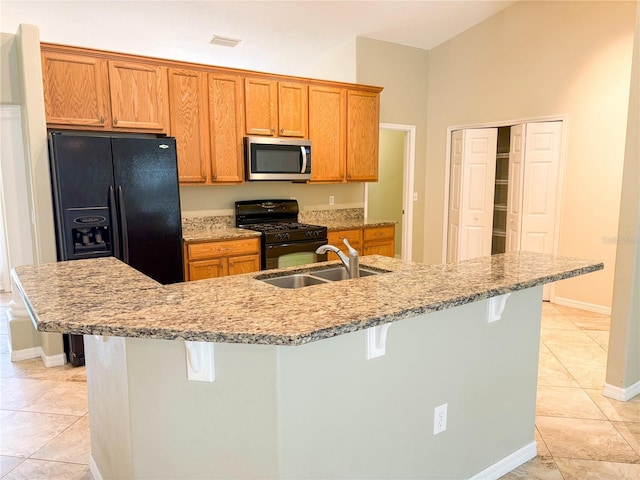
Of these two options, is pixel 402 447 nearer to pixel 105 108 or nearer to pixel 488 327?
pixel 488 327

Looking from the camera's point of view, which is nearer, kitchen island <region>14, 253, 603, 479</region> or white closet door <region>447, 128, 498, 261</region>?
kitchen island <region>14, 253, 603, 479</region>

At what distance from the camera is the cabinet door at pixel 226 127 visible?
4.19 metres

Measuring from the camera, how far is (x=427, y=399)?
1.84 metres

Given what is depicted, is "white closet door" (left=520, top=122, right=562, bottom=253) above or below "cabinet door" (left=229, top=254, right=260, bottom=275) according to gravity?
above

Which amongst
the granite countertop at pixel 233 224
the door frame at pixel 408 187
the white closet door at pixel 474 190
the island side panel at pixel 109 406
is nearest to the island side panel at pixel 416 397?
the island side panel at pixel 109 406

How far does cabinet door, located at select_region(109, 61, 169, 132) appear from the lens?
369 centimetres

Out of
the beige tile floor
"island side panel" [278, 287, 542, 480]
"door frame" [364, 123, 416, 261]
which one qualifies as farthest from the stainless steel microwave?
"island side panel" [278, 287, 542, 480]

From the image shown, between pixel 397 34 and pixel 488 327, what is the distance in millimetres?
4378

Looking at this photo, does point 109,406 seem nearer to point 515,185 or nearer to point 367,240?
point 367,240

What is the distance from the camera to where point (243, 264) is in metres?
4.17

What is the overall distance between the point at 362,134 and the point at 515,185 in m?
1.85

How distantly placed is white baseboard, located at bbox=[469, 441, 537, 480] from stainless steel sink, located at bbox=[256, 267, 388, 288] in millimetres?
1082

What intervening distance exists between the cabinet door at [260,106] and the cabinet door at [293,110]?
57mm

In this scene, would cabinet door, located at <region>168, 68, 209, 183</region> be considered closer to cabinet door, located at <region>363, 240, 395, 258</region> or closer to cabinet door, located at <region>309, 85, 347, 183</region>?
cabinet door, located at <region>309, 85, 347, 183</region>
